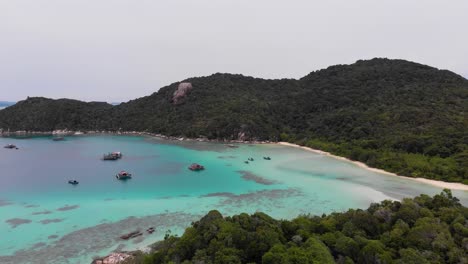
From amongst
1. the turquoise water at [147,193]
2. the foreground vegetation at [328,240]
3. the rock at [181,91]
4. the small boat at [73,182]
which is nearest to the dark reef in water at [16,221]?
the turquoise water at [147,193]

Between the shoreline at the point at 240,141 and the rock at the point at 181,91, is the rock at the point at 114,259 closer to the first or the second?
the shoreline at the point at 240,141

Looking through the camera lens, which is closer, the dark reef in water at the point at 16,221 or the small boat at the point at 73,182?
the dark reef in water at the point at 16,221

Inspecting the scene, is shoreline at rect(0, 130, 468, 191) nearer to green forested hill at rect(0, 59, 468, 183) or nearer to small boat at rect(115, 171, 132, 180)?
green forested hill at rect(0, 59, 468, 183)

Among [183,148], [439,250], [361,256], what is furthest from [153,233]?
[183,148]

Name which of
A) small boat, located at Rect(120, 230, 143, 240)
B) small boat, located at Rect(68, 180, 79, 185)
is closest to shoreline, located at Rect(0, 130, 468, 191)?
small boat, located at Rect(120, 230, 143, 240)

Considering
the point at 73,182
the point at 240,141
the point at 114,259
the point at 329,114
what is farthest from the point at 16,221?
the point at 329,114

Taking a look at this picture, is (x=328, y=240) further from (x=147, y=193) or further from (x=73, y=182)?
(x=73, y=182)
